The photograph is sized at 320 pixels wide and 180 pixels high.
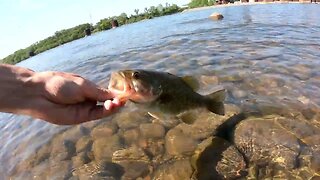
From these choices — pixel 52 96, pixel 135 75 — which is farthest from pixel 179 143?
pixel 52 96

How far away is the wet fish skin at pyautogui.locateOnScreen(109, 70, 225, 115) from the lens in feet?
12.7

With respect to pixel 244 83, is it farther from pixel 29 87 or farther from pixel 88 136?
pixel 29 87

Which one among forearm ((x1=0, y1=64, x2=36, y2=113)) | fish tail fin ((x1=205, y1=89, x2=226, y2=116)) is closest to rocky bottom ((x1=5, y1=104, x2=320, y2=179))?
fish tail fin ((x1=205, y1=89, x2=226, y2=116))

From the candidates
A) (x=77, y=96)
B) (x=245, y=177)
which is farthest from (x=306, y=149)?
(x=77, y=96)

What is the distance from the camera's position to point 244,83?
8.21m

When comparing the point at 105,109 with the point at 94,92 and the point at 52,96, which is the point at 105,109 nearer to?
the point at 94,92

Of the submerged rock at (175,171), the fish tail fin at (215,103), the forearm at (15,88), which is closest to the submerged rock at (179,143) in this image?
the submerged rock at (175,171)

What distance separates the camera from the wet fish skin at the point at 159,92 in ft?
12.7

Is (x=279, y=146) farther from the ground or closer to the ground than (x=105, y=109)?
closer to the ground

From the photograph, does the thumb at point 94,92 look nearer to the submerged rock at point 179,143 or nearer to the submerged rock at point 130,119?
the submerged rock at point 179,143

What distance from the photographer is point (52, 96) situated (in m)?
3.06

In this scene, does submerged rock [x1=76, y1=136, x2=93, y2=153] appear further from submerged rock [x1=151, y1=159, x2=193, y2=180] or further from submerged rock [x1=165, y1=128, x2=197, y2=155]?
submerged rock [x1=151, y1=159, x2=193, y2=180]

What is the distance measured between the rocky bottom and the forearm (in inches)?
106

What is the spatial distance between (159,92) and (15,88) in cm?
203
